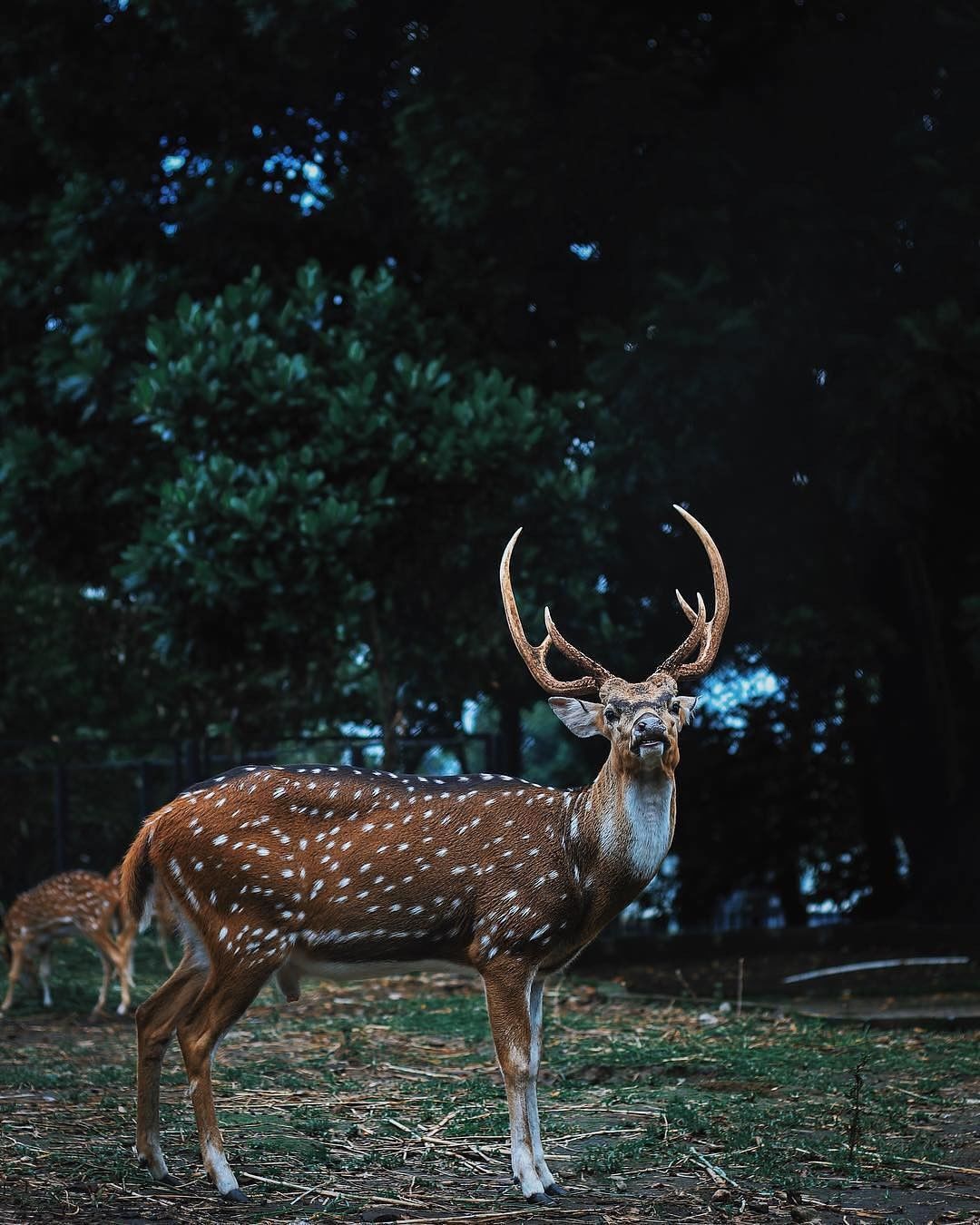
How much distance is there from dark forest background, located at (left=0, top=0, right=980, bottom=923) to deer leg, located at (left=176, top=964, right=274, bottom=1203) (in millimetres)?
5748

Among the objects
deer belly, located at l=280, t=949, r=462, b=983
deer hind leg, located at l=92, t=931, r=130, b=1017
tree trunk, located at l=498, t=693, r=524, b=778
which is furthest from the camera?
tree trunk, located at l=498, t=693, r=524, b=778

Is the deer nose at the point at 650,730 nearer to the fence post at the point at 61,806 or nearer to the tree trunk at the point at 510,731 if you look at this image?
the tree trunk at the point at 510,731

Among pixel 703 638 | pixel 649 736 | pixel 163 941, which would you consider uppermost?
pixel 703 638

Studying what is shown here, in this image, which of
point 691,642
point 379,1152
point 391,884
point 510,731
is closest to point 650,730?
point 691,642

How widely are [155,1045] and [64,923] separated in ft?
17.4

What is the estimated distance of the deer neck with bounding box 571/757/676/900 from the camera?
17.9 ft

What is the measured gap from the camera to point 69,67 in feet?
41.8

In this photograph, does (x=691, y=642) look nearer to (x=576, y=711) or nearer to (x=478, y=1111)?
(x=576, y=711)

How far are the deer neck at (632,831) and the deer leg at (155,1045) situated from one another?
1455 mm

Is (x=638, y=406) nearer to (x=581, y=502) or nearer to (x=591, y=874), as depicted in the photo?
(x=581, y=502)

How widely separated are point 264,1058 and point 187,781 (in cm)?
579

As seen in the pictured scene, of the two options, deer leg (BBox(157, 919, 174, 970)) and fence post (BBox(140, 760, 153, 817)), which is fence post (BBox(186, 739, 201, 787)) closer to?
fence post (BBox(140, 760, 153, 817))

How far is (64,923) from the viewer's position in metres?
10.5

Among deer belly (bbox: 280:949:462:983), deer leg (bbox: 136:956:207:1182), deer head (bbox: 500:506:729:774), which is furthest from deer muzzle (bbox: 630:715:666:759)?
deer leg (bbox: 136:956:207:1182)
